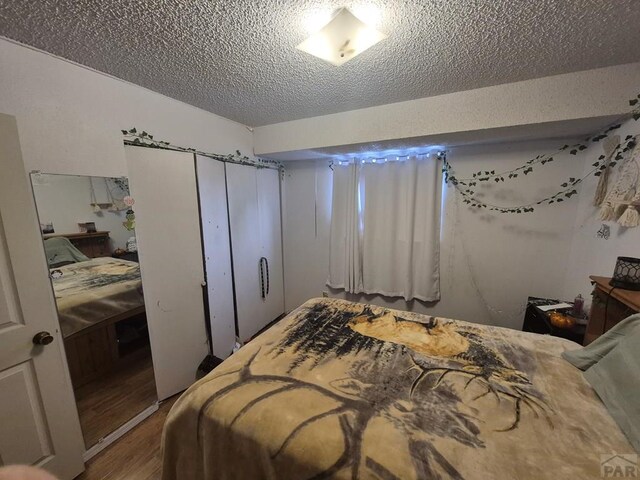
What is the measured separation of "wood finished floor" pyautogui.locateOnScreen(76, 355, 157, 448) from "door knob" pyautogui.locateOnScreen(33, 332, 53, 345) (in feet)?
1.68

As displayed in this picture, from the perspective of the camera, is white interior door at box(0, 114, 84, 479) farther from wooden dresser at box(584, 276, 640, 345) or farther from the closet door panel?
wooden dresser at box(584, 276, 640, 345)

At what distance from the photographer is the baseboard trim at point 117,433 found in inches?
62.0

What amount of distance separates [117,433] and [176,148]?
215cm

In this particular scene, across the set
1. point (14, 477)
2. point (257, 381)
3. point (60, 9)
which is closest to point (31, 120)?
point (60, 9)

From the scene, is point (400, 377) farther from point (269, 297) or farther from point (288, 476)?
point (269, 297)

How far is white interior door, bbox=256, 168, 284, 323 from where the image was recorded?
119 inches

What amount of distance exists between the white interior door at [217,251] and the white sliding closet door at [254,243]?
0.11 meters

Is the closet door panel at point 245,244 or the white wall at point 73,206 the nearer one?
the white wall at point 73,206

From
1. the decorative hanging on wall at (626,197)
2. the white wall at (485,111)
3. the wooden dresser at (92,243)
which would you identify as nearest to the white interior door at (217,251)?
the wooden dresser at (92,243)

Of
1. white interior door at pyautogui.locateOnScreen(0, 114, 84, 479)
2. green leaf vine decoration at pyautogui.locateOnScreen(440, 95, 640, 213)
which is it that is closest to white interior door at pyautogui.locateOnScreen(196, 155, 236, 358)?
white interior door at pyautogui.locateOnScreen(0, 114, 84, 479)

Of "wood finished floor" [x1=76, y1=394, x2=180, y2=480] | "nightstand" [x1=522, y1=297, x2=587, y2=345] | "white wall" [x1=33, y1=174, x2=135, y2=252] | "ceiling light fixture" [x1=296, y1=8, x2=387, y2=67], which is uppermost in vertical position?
"ceiling light fixture" [x1=296, y1=8, x2=387, y2=67]

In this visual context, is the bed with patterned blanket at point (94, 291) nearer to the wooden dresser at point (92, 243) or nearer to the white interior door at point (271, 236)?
the wooden dresser at point (92, 243)

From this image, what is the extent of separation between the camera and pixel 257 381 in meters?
1.14

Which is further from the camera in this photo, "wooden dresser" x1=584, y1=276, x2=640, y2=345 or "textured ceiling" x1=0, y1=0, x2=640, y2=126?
"wooden dresser" x1=584, y1=276, x2=640, y2=345
